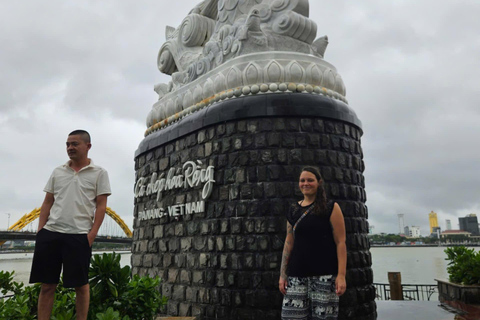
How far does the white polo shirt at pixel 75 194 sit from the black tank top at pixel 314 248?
5.99 feet

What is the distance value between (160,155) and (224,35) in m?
2.92

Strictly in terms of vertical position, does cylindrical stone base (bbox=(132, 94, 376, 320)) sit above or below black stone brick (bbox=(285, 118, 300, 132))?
below

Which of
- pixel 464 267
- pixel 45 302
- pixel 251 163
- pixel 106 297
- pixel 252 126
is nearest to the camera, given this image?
pixel 45 302

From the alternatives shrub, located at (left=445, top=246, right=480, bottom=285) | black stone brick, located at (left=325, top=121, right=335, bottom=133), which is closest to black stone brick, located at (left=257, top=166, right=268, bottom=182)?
black stone brick, located at (left=325, top=121, right=335, bottom=133)

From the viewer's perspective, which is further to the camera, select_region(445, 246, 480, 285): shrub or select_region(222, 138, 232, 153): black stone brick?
select_region(445, 246, 480, 285): shrub

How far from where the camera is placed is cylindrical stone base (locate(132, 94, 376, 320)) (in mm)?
5605

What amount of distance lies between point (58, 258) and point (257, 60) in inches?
180

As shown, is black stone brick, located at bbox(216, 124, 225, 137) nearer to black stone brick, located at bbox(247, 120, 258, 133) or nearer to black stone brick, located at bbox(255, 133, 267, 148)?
black stone brick, located at bbox(247, 120, 258, 133)

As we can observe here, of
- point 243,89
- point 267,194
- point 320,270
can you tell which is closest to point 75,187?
point 320,270

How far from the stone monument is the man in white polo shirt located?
9.48ft

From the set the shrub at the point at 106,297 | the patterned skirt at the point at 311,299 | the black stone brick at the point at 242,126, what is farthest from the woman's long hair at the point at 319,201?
the black stone brick at the point at 242,126

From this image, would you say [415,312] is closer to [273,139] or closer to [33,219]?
[273,139]

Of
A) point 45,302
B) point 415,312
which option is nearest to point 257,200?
point 45,302

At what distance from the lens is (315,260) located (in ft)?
10.7
